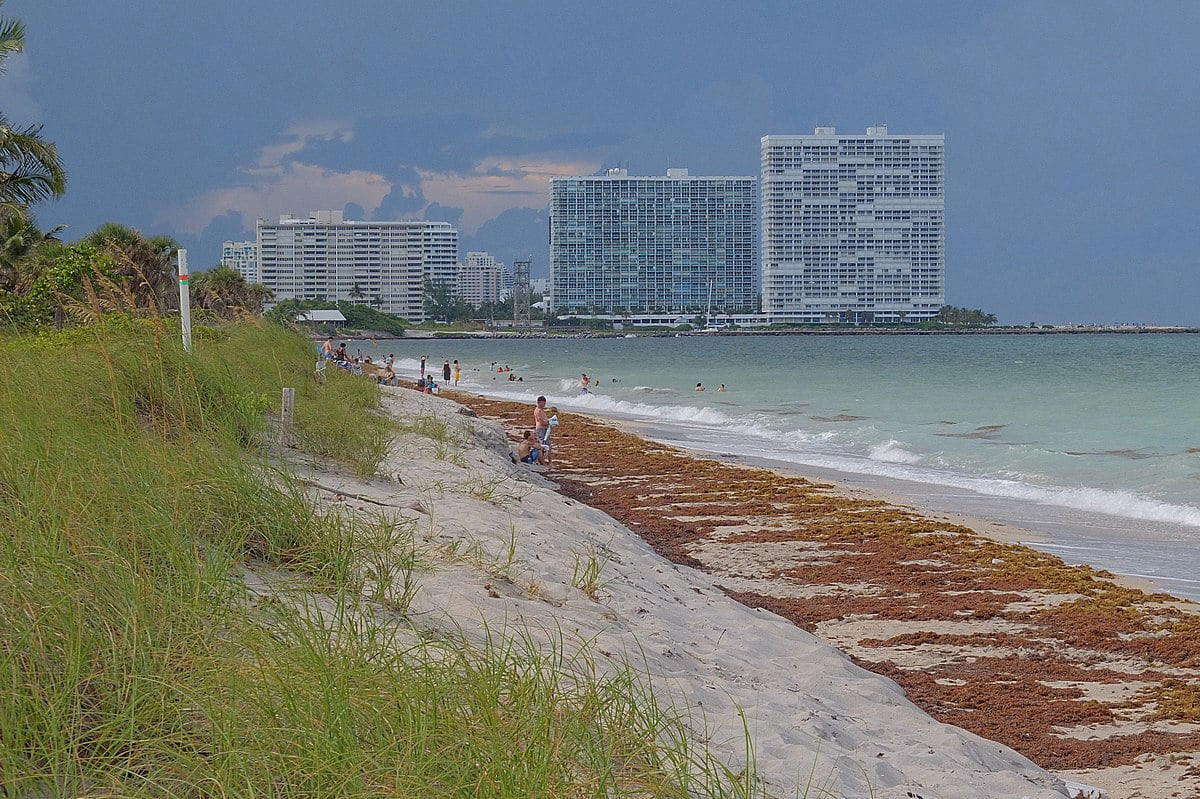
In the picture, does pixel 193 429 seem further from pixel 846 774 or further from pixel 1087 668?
pixel 1087 668

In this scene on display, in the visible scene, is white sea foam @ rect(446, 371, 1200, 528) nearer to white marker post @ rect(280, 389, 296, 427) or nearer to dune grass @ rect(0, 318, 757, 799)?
white marker post @ rect(280, 389, 296, 427)

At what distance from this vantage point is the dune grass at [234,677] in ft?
9.00

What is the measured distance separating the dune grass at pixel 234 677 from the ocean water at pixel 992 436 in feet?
24.9

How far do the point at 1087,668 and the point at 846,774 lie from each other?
11.5 feet

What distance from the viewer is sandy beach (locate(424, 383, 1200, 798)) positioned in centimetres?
564

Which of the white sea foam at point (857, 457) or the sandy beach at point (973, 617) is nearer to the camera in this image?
the sandy beach at point (973, 617)

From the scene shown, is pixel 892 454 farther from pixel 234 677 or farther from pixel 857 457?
pixel 234 677

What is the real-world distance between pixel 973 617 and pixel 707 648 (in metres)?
3.27

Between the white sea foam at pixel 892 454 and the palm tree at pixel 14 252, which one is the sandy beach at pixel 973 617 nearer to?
Result: the white sea foam at pixel 892 454

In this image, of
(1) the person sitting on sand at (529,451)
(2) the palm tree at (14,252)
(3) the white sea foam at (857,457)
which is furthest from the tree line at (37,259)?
(3) the white sea foam at (857,457)

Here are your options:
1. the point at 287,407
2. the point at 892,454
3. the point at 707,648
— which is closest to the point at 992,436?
the point at 892,454

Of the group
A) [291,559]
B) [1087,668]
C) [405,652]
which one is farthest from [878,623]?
[405,652]

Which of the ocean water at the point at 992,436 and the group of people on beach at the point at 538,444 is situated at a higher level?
the group of people on beach at the point at 538,444

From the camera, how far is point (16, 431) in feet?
15.9
